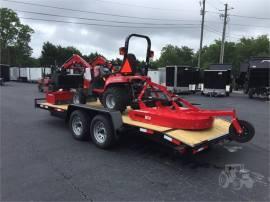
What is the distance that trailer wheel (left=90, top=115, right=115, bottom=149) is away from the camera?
5.65 m

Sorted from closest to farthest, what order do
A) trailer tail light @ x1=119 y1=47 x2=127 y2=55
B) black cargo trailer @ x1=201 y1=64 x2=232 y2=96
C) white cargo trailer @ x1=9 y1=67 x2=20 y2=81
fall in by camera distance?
trailer tail light @ x1=119 y1=47 x2=127 y2=55, black cargo trailer @ x1=201 y1=64 x2=232 y2=96, white cargo trailer @ x1=9 y1=67 x2=20 y2=81

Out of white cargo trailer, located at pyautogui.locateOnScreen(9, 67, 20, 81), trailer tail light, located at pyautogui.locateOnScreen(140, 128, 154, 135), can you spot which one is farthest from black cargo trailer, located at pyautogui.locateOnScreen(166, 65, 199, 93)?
white cargo trailer, located at pyautogui.locateOnScreen(9, 67, 20, 81)

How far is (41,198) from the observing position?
3779 mm

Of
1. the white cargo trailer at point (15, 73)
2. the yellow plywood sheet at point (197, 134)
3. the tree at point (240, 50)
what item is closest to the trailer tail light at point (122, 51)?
the yellow plywood sheet at point (197, 134)

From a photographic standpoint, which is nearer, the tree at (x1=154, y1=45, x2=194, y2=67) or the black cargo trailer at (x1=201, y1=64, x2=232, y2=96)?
the black cargo trailer at (x1=201, y1=64, x2=232, y2=96)

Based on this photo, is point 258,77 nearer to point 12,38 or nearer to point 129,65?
point 129,65

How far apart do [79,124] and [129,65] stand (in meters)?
1.95

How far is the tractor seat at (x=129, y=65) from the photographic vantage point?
6762 mm

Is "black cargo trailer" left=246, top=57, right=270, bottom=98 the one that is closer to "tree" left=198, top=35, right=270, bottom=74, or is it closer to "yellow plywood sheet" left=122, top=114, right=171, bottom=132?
"yellow plywood sheet" left=122, top=114, right=171, bottom=132

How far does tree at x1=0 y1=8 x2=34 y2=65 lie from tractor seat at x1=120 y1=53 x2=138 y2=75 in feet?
199

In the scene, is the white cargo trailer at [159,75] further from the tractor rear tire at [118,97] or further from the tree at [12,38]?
the tree at [12,38]

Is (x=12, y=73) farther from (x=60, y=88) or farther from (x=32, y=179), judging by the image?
(x=32, y=179)

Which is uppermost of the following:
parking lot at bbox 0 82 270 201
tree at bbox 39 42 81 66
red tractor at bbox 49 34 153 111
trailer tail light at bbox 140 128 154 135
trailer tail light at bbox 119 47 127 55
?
tree at bbox 39 42 81 66

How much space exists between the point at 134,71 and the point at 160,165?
271 cm
